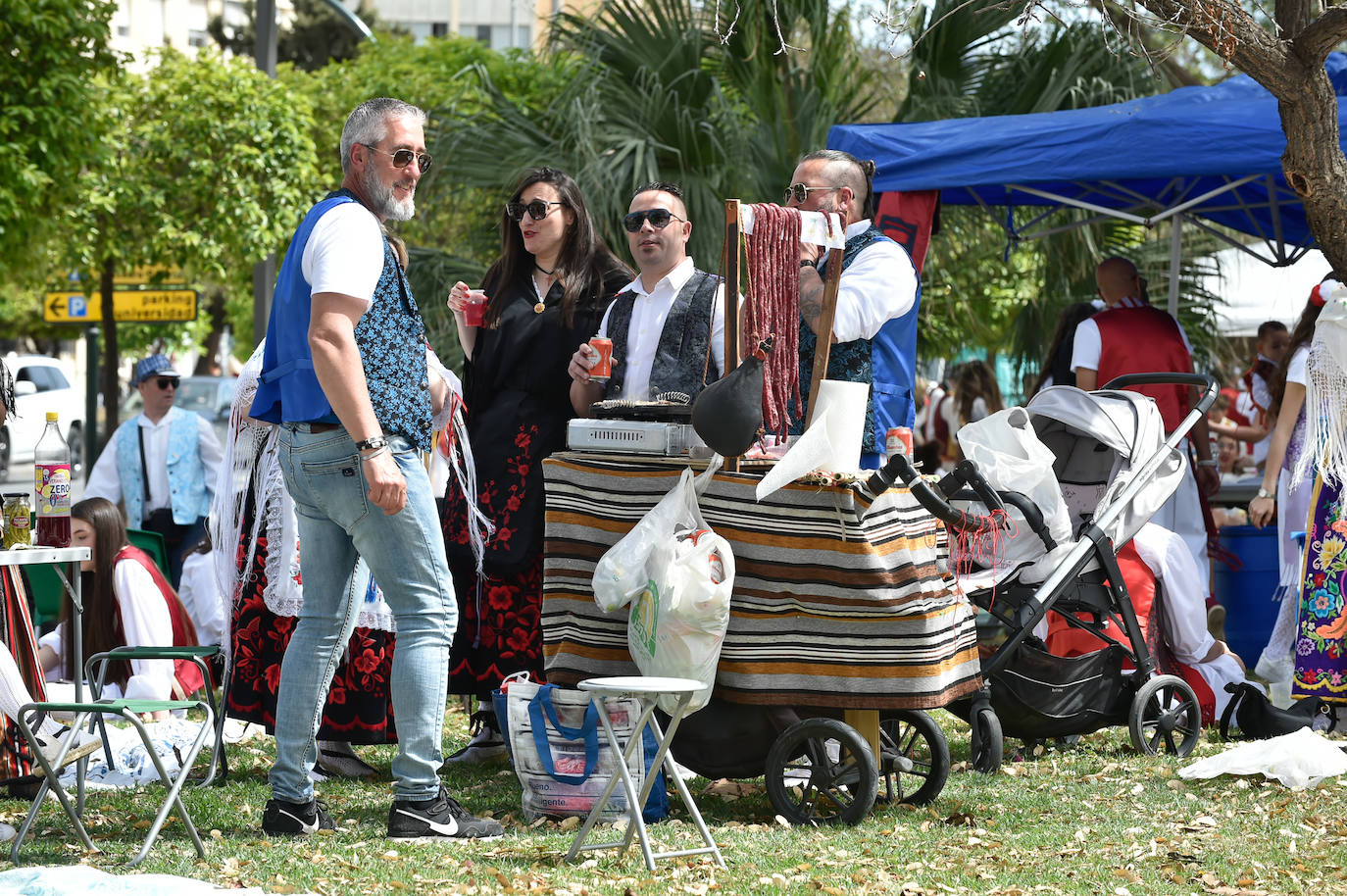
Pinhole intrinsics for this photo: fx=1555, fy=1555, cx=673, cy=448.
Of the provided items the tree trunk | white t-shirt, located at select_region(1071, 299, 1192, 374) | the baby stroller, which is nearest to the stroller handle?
the baby stroller

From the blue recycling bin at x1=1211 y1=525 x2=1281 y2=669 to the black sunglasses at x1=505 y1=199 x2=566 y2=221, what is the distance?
13.0 ft

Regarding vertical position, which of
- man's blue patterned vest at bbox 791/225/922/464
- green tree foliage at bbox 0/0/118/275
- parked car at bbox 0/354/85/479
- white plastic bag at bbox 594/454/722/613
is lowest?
parked car at bbox 0/354/85/479

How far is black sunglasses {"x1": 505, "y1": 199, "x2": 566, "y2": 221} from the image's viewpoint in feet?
17.2

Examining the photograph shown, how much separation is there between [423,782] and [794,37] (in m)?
7.56

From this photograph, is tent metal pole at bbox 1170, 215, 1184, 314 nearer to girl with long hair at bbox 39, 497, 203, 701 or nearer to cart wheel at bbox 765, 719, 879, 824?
cart wheel at bbox 765, 719, 879, 824

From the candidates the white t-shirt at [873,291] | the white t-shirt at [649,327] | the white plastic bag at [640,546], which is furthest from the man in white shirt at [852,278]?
the white plastic bag at [640,546]

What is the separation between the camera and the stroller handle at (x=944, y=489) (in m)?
4.09

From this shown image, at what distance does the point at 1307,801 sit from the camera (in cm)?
461

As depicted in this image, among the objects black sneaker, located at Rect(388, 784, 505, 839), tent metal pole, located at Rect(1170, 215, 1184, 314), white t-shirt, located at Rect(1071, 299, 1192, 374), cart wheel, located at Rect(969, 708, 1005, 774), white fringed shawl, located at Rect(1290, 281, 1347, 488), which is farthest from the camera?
tent metal pole, located at Rect(1170, 215, 1184, 314)

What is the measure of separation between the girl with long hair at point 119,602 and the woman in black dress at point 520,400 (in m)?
1.60

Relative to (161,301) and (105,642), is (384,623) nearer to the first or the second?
(105,642)

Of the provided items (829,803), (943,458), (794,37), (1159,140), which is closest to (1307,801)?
(829,803)

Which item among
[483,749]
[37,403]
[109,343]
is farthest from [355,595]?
[37,403]

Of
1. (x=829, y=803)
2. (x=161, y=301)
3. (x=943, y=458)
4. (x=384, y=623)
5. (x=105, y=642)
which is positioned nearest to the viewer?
(x=829, y=803)
